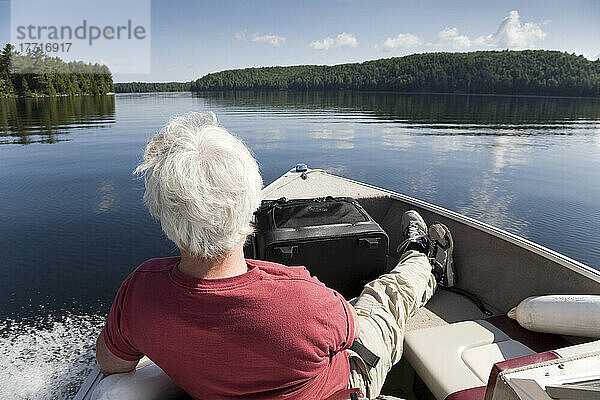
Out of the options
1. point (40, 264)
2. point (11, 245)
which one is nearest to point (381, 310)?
point (40, 264)

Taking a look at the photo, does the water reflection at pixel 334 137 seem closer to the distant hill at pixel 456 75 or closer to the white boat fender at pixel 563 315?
the white boat fender at pixel 563 315

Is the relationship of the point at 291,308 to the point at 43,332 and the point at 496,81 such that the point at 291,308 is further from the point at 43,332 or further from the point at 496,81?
the point at 496,81

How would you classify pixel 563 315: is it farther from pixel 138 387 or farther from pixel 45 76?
pixel 45 76

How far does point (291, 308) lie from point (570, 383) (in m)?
0.70

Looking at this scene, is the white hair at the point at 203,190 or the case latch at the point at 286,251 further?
the case latch at the point at 286,251

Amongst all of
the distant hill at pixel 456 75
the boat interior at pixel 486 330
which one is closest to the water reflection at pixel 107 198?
the boat interior at pixel 486 330

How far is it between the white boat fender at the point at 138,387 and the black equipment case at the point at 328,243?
1.16m

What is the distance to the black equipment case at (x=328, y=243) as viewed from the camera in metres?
2.53

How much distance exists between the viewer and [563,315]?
6.39 feet

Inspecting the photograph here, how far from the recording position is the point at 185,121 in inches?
46.9

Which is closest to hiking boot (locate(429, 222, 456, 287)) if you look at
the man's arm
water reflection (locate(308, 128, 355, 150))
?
the man's arm

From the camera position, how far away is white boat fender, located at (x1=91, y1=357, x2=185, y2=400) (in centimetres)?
129

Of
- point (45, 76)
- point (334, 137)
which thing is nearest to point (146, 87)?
point (45, 76)

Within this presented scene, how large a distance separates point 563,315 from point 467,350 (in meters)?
0.50
